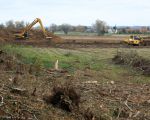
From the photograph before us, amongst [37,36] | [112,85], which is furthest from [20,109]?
[37,36]

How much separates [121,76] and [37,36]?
32749 millimetres

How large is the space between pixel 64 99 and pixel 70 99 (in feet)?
0.74

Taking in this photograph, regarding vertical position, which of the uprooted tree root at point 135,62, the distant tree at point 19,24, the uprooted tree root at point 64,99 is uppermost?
the uprooted tree root at point 64,99

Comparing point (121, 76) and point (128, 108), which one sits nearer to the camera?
point (128, 108)

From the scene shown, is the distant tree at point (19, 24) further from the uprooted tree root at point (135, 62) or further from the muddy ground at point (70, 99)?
the muddy ground at point (70, 99)

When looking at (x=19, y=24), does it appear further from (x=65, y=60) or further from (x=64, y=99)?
(x=64, y=99)

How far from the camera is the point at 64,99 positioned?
418 inches

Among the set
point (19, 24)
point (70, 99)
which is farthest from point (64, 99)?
point (19, 24)

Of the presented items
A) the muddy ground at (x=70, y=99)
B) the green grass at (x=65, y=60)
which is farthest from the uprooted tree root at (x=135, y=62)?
the muddy ground at (x=70, y=99)

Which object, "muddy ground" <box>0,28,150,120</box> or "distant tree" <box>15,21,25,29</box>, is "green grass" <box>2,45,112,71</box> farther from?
"distant tree" <box>15,21,25,29</box>

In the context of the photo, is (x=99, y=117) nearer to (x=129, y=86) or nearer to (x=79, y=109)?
(x=79, y=109)

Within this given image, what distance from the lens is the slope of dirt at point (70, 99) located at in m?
9.10

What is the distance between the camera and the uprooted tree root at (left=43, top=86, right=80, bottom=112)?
1040 cm

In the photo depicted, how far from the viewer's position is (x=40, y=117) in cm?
888
